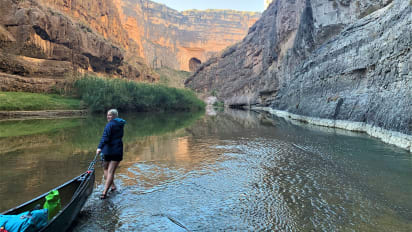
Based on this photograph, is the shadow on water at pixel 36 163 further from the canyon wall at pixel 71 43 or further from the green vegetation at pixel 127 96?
the canyon wall at pixel 71 43

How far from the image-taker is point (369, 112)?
12.8 m

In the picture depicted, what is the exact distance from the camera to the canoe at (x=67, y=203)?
2904mm

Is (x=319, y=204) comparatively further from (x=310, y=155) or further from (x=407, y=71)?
(x=407, y=71)

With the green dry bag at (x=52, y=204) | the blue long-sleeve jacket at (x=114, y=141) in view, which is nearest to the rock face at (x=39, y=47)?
the blue long-sleeve jacket at (x=114, y=141)

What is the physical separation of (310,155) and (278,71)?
38.2 meters

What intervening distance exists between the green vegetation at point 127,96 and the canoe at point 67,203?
→ 30.0 metres

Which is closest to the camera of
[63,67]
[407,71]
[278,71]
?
[407,71]

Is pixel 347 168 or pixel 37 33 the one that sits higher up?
pixel 37 33

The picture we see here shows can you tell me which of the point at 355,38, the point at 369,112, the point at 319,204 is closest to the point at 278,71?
the point at 355,38

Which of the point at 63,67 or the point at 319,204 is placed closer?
the point at 319,204

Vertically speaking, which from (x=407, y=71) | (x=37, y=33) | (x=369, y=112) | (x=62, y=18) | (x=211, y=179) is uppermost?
(x=62, y=18)

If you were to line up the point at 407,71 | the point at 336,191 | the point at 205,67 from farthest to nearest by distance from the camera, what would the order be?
the point at 205,67 < the point at 407,71 < the point at 336,191

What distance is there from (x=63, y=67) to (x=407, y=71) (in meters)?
41.8

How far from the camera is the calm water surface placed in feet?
12.5
